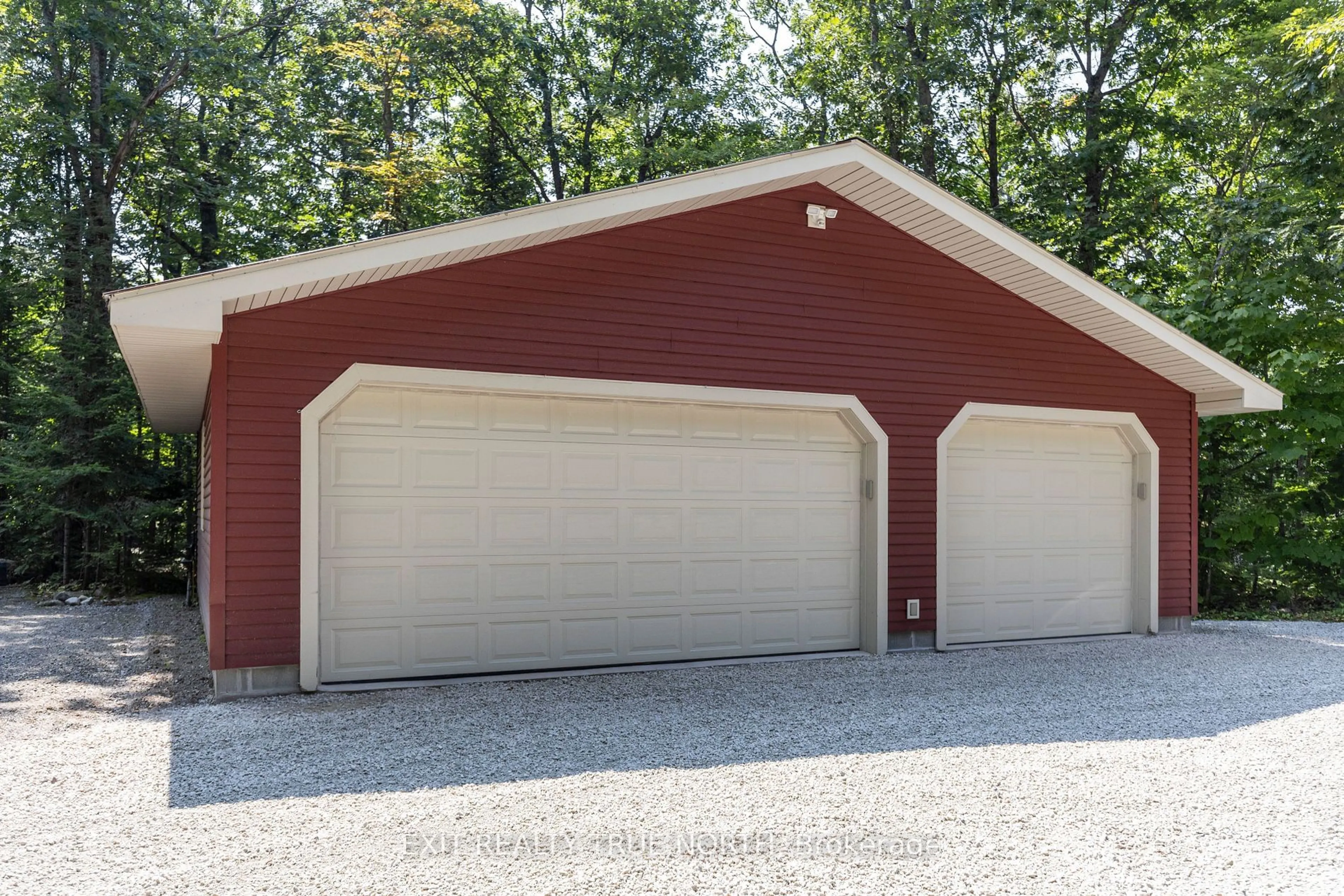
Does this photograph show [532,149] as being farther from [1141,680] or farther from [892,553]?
[1141,680]

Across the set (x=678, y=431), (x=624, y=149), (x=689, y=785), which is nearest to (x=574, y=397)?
(x=678, y=431)

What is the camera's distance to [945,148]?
679 inches

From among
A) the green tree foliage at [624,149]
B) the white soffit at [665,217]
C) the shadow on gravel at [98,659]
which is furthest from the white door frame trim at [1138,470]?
the shadow on gravel at [98,659]

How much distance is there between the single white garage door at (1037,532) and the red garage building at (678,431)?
0.03m

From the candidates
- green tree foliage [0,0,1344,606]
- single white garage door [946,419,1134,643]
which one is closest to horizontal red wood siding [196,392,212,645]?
green tree foliage [0,0,1344,606]

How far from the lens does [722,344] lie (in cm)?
716

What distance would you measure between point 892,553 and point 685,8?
1403cm

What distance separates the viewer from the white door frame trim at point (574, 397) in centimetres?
597

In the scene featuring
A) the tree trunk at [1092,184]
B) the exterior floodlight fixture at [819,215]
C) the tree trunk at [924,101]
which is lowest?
the exterior floodlight fixture at [819,215]

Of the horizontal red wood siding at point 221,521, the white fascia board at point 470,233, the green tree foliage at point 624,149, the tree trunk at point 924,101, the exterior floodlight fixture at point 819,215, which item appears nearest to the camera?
the white fascia board at point 470,233

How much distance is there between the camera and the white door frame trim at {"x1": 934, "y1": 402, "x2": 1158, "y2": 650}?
817 cm

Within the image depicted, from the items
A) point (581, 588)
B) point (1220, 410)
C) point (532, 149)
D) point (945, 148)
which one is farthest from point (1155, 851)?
point (532, 149)

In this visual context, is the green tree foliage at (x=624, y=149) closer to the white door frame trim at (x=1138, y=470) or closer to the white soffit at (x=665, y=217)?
the white door frame trim at (x=1138, y=470)

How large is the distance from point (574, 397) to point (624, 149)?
41.0ft
